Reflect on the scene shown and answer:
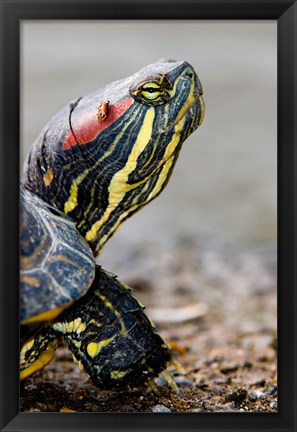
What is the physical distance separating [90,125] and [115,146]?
86 mm

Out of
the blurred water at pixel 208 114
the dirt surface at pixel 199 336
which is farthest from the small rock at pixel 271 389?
the blurred water at pixel 208 114

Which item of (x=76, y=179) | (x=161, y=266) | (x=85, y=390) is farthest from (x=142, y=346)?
(x=161, y=266)

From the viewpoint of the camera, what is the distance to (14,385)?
1.56 metres

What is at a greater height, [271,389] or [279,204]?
[279,204]

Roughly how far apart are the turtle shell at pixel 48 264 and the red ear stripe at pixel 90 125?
0.20 meters

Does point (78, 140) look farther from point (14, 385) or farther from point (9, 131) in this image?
point (14, 385)

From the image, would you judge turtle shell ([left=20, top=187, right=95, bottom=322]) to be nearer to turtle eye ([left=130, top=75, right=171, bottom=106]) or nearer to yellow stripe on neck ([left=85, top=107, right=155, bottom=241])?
yellow stripe on neck ([left=85, top=107, right=155, bottom=241])

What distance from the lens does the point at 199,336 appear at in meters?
2.88

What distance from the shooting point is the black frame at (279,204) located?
5.09 ft

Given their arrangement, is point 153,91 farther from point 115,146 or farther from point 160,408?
point 160,408

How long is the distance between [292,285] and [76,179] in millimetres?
639

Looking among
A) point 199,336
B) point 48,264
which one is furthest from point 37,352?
point 199,336

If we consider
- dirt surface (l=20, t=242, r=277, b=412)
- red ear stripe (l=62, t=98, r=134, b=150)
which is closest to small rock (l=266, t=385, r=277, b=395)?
dirt surface (l=20, t=242, r=277, b=412)

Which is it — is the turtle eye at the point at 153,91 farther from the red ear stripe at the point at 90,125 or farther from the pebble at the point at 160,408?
the pebble at the point at 160,408
